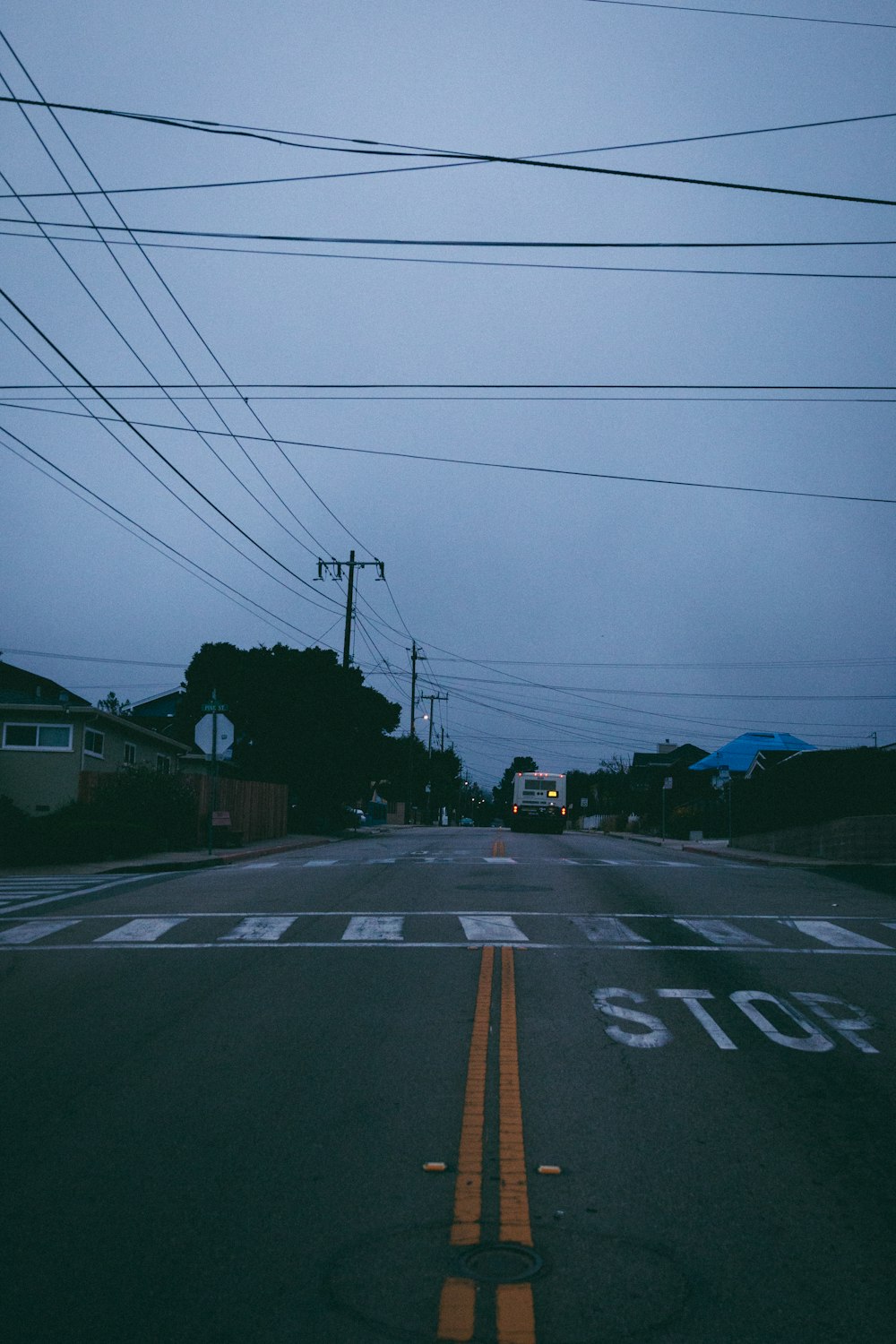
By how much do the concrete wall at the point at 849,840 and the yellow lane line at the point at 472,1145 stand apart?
1981 centimetres

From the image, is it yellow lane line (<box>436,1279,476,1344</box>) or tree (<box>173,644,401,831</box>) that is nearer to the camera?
yellow lane line (<box>436,1279,476,1344</box>)

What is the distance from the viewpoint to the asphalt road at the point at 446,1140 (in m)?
4.17

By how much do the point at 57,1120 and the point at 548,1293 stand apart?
11.0 feet

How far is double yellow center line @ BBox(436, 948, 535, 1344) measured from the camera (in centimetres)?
401

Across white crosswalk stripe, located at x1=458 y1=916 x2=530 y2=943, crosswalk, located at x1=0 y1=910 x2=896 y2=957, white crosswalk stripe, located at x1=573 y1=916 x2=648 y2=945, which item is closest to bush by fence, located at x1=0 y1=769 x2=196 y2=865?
crosswalk, located at x1=0 y1=910 x2=896 y2=957

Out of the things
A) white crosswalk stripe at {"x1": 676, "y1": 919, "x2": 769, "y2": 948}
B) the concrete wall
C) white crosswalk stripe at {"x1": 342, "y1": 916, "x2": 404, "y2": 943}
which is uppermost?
the concrete wall

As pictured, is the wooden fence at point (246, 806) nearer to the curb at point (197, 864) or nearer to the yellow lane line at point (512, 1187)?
the curb at point (197, 864)

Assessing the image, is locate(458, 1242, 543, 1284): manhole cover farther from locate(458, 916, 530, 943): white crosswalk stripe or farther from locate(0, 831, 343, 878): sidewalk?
locate(0, 831, 343, 878): sidewalk

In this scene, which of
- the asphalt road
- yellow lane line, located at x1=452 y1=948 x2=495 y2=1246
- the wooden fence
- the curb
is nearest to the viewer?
the asphalt road

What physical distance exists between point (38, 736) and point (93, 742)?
1.76m

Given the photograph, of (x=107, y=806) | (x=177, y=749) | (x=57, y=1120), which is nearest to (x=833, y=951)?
(x=57, y=1120)

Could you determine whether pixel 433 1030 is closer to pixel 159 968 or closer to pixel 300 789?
pixel 159 968

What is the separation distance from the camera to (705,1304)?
4.14 metres

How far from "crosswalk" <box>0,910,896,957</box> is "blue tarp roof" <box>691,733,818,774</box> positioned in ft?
115
